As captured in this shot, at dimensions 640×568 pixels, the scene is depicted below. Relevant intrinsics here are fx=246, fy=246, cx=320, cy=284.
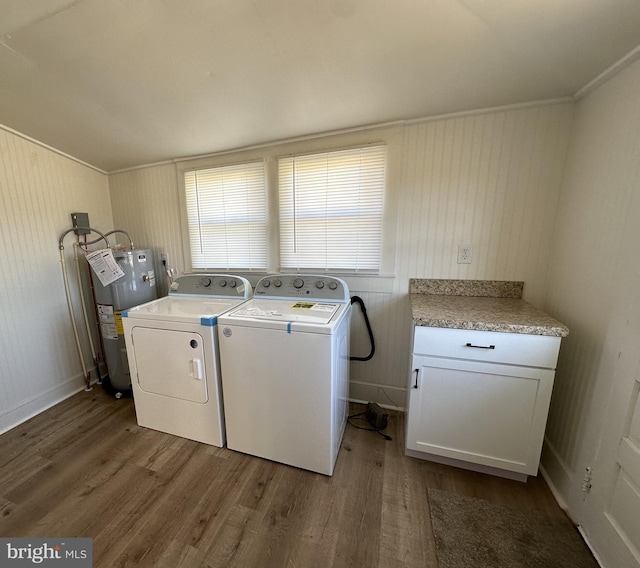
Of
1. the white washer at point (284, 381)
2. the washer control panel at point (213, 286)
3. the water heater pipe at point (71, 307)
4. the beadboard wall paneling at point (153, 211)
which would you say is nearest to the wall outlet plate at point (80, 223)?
the water heater pipe at point (71, 307)

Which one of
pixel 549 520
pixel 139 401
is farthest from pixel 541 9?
Answer: pixel 139 401

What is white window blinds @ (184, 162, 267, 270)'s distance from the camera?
2.08 m

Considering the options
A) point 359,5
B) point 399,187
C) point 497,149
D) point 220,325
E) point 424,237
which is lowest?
point 220,325

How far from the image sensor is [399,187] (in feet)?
5.73

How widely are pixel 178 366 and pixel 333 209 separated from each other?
4.96 feet

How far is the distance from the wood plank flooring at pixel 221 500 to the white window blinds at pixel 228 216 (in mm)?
1440

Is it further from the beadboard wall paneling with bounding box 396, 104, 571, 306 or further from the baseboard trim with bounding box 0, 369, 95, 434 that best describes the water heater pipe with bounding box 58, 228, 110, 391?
the beadboard wall paneling with bounding box 396, 104, 571, 306

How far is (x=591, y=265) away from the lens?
120 cm

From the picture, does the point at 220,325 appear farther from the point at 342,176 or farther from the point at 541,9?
the point at 541,9

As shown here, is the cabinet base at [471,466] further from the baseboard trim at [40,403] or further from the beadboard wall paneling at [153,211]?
the baseboard trim at [40,403]

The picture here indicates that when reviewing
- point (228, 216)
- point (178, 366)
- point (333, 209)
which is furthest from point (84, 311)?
point (333, 209)

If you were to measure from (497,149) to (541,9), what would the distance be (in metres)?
0.71

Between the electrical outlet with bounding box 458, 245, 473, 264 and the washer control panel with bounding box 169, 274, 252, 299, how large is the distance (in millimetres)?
1541

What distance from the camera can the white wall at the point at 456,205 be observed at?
1.49 meters
